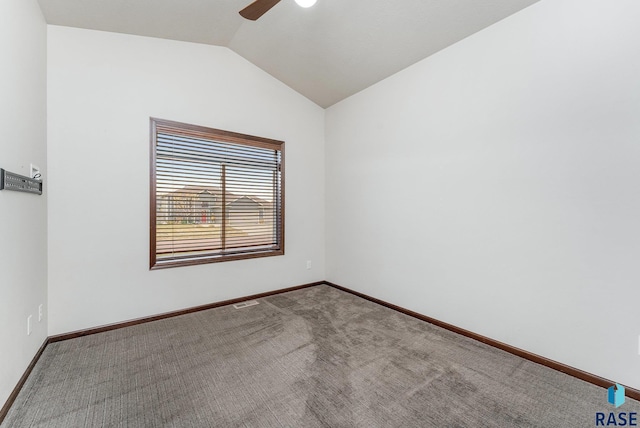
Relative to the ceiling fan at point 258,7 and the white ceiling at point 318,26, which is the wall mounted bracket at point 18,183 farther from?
the ceiling fan at point 258,7

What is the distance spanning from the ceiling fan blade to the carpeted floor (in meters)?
2.44

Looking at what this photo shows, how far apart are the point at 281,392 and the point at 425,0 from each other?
3.13 meters

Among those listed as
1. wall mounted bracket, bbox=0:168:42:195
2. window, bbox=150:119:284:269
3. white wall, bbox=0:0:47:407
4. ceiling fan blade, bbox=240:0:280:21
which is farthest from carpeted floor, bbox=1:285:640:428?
ceiling fan blade, bbox=240:0:280:21

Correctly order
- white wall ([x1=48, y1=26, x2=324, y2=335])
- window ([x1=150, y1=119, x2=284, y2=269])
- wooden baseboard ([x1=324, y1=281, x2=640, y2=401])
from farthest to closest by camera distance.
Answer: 1. window ([x1=150, y1=119, x2=284, y2=269])
2. white wall ([x1=48, y1=26, x2=324, y2=335])
3. wooden baseboard ([x1=324, y1=281, x2=640, y2=401])

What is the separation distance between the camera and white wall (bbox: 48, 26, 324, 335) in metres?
2.43

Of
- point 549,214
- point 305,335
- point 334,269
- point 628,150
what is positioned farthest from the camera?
point 334,269

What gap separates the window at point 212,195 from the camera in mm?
2928

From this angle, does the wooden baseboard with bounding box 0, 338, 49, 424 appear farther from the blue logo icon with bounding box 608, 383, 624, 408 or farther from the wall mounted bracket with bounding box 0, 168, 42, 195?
the blue logo icon with bounding box 608, 383, 624, 408

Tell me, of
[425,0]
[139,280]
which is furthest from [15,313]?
[425,0]

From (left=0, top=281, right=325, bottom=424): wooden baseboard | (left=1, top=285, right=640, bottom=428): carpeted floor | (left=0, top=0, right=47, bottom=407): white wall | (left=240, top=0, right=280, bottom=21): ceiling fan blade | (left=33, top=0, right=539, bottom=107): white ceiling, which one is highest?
(left=33, top=0, right=539, bottom=107): white ceiling

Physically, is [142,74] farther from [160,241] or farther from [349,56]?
[349,56]

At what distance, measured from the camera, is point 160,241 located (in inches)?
115

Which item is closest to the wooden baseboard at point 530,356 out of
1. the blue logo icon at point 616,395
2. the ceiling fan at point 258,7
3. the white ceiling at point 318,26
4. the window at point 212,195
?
the blue logo icon at point 616,395

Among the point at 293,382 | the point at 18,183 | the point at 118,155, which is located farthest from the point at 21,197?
the point at 293,382
